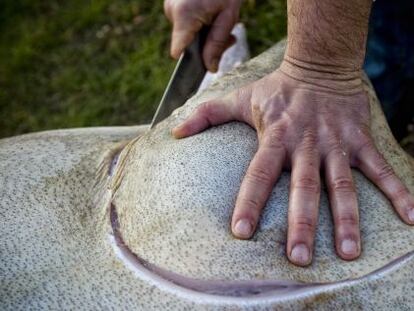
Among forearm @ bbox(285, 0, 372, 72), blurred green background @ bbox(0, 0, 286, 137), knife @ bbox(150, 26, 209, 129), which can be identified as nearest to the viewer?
forearm @ bbox(285, 0, 372, 72)

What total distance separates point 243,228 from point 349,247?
32cm

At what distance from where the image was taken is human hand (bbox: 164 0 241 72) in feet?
10.6

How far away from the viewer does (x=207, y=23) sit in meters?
3.32

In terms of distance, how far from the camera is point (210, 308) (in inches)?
84.8

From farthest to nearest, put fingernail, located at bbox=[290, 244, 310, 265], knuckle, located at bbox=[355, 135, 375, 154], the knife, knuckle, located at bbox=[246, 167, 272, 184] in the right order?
the knife
knuckle, located at bbox=[355, 135, 375, 154]
knuckle, located at bbox=[246, 167, 272, 184]
fingernail, located at bbox=[290, 244, 310, 265]

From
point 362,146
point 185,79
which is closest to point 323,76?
point 362,146

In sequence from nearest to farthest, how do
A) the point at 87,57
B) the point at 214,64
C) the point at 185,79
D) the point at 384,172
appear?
1. the point at 384,172
2. the point at 185,79
3. the point at 214,64
4. the point at 87,57

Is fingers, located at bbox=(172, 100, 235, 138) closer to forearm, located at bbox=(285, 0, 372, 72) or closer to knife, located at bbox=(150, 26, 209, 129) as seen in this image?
forearm, located at bbox=(285, 0, 372, 72)

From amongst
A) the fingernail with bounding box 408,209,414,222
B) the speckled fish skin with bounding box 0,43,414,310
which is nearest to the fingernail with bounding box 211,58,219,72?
the speckled fish skin with bounding box 0,43,414,310

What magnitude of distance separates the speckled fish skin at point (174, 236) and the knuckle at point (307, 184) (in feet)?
0.24

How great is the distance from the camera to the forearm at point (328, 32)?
253 cm

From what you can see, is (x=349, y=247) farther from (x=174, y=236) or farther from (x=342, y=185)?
(x=174, y=236)

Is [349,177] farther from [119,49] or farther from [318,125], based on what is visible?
[119,49]

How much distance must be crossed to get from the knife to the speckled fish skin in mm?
377
